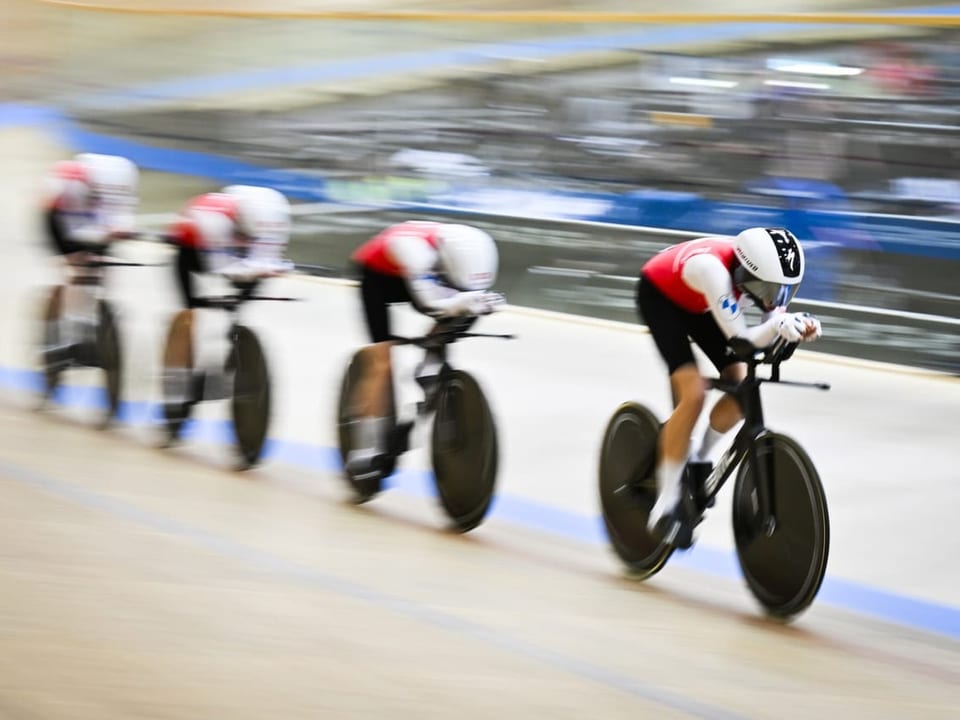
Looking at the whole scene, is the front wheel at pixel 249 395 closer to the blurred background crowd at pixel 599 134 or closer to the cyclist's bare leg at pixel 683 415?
the cyclist's bare leg at pixel 683 415

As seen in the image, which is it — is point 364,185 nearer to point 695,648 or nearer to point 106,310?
point 106,310

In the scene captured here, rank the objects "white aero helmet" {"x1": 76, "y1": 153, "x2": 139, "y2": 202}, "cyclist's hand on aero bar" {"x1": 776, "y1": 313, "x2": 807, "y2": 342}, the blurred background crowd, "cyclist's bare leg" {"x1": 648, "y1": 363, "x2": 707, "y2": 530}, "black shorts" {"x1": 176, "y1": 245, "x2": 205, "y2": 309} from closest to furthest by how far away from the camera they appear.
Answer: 1. "cyclist's hand on aero bar" {"x1": 776, "y1": 313, "x2": 807, "y2": 342}
2. "cyclist's bare leg" {"x1": 648, "y1": 363, "x2": 707, "y2": 530}
3. "black shorts" {"x1": 176, "y1": 245, "x2": 205, "y2": 309}
4. "white aero helmet" {"x1": 76, "y1": 153, "x2": 139, "y2": 202}
5. the blurred background crowd

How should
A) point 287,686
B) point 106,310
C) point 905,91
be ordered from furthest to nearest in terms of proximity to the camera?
point 905,91, point 106,310, point 287,686

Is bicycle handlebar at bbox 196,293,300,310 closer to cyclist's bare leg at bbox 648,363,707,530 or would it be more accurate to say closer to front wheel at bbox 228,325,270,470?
front wheel at bbox 228,325,270,470

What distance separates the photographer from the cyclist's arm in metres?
4.34

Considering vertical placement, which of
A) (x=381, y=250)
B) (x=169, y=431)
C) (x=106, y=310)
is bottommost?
(x=169, y=431)

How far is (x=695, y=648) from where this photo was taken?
13.5ft

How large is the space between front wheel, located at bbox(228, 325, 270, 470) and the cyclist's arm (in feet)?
7.52

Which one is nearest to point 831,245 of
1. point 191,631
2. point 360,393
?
point 360,393

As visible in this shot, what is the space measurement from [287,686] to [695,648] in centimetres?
117

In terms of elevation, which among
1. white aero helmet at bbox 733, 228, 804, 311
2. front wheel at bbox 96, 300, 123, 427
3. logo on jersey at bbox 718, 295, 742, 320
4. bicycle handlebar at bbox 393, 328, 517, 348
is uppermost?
white aero helmet at bbox 733, 228, 804, 311

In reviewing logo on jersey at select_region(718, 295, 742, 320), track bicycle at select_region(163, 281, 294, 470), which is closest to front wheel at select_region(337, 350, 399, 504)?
track bicycle at select_region(163, 281, 294, 470)

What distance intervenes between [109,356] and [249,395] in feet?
3.81

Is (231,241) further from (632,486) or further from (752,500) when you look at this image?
(752,500)
